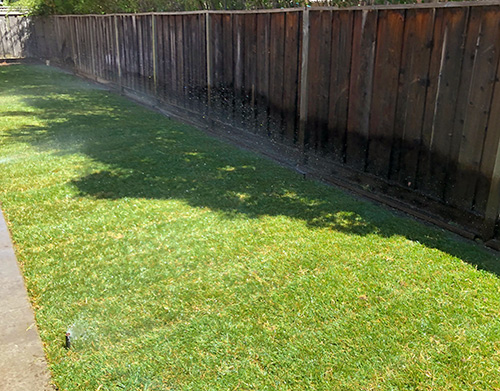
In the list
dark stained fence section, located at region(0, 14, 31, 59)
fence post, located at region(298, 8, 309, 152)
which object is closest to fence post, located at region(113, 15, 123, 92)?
fence post, located at region(298, 8, 309, 152)

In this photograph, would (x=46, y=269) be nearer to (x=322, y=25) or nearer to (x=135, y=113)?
(x=322, y=25)

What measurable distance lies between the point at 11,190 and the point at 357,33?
455 cm

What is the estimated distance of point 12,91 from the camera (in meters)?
14.4

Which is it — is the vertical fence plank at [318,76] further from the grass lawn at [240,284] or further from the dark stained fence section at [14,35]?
the dark stained fence section at [14,35]

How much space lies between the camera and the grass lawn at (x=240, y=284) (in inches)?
117

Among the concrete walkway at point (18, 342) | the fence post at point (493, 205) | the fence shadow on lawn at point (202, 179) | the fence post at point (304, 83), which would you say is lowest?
the concrete walkway at point (18, 342)

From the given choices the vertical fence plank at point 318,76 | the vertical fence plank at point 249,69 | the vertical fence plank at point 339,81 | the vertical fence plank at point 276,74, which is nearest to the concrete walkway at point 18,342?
the vertical fence plank at point 339,81

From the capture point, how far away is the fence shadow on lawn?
508cm

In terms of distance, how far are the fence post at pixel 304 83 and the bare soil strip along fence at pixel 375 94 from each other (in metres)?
0.01

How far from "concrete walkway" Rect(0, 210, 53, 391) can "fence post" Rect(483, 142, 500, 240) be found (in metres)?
3.88

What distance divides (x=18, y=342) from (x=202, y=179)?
364 cm

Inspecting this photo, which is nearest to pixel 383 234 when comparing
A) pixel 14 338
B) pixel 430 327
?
pixel 430 327

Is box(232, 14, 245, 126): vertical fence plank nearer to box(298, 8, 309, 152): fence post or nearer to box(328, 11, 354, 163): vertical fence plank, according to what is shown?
box(298, 8, 309, 152): fence post

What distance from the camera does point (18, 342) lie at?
316 cm
